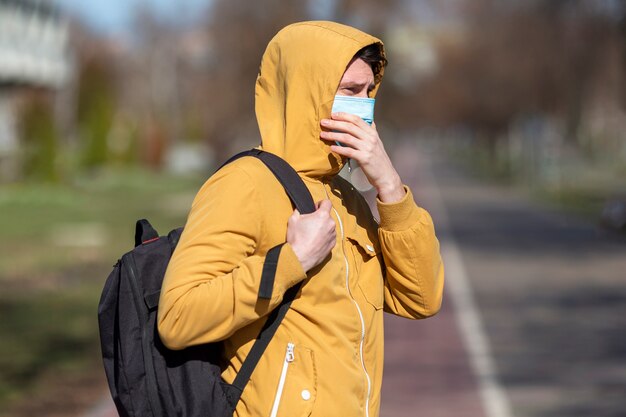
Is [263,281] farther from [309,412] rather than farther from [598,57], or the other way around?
[598,57]

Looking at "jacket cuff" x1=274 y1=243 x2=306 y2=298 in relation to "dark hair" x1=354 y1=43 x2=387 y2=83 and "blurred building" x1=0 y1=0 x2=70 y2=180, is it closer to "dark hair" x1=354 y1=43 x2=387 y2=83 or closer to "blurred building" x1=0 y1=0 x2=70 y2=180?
"dark hair" x1=354 y1=43 x2=387 y2=83

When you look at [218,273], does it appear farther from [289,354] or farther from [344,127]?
[344,127]

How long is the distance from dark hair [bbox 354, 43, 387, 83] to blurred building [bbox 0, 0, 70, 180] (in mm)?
34068

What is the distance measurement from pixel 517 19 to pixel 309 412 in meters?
48.0

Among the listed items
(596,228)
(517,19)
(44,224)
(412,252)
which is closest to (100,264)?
(44,224)

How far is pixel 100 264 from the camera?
1750 centimetres

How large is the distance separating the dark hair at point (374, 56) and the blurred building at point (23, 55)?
112 feet

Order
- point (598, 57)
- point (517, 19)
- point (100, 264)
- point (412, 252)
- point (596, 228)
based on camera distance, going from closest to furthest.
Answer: point (412, 252) → point (100, 264) → point (596, 228) → point (598, 57) → point (517, 19)

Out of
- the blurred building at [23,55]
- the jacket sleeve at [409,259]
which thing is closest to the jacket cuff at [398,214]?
the jacket sleeve at [409,259]

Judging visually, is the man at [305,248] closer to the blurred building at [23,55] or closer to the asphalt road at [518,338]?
the asphalt road at [518,338]

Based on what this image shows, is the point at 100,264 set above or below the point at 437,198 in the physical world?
above

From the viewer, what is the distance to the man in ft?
8.74

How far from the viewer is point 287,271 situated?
269cm

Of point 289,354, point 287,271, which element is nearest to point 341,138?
point 287,271
